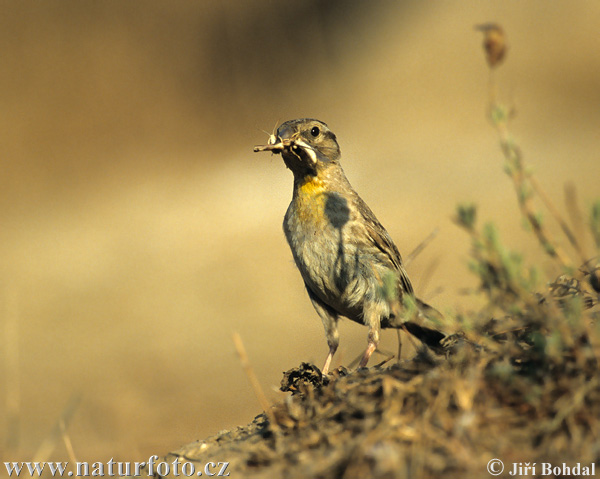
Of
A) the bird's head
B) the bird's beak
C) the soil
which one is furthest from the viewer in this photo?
the bird's head

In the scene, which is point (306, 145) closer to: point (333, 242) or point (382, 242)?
point (333, 242)

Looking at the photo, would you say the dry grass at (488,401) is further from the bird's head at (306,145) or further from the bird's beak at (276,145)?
the bird's head at (306,145)

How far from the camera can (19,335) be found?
10.9m

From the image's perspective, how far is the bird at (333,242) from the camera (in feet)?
17.5

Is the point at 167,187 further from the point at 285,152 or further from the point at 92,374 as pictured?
the point at 285,152

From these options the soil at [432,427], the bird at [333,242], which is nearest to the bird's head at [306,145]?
the bird at [333,242]

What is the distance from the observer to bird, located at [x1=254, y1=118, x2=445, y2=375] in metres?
5.34

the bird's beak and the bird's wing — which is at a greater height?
the bird's beak

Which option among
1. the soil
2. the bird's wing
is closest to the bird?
the bird's wing

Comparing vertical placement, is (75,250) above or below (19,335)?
above

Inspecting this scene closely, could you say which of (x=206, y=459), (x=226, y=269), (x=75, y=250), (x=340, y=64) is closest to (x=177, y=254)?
(x=226, y=269)

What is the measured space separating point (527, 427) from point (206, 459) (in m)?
1.34

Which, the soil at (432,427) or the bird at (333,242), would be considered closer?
the soil at (432,427)

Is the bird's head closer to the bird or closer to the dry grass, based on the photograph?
the bird
